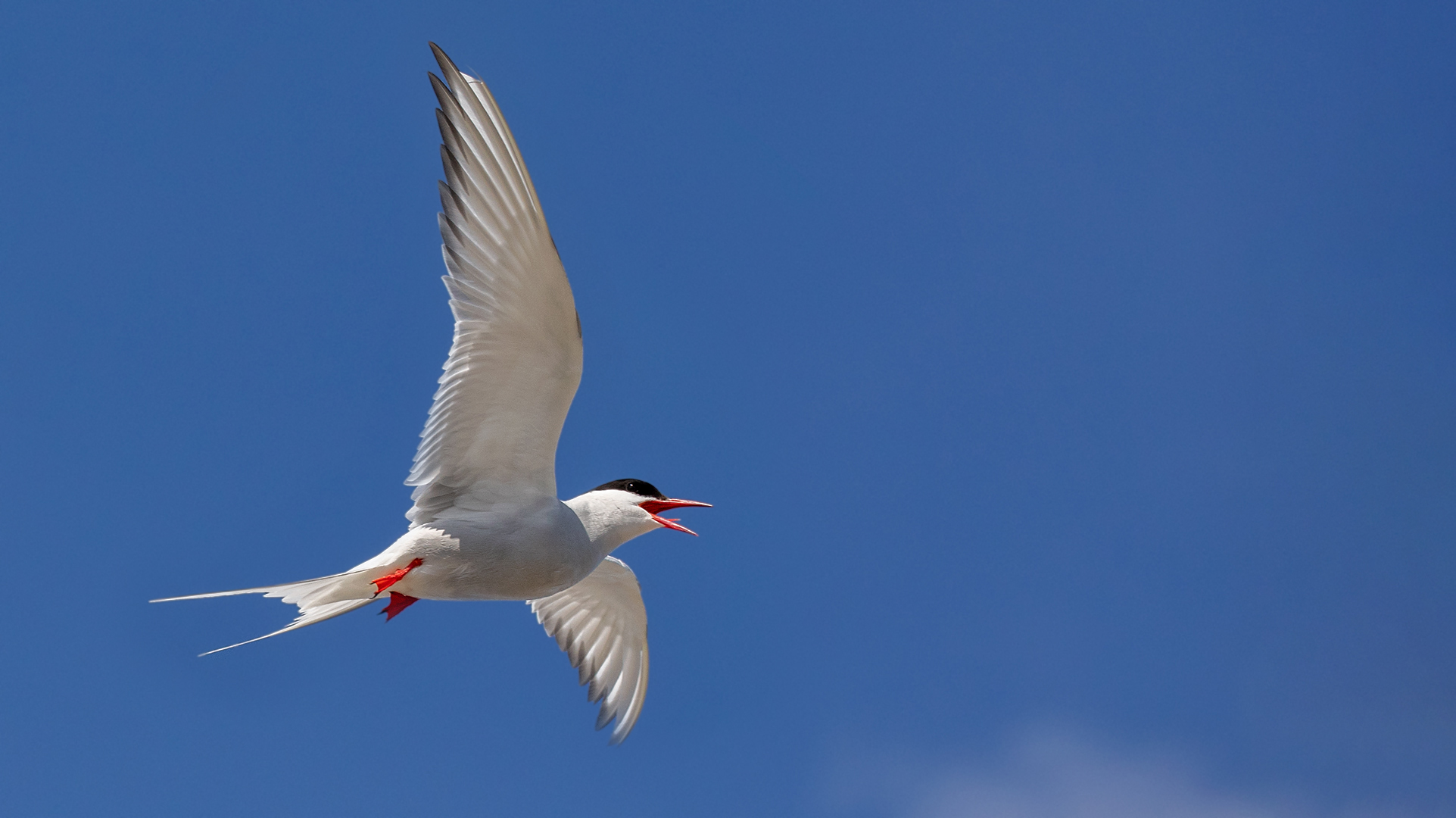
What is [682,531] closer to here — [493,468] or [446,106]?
[493,468]

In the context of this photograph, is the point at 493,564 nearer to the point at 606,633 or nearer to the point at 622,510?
the point at 622,510

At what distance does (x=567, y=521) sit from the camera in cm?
554

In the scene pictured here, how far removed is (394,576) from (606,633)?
225 cm

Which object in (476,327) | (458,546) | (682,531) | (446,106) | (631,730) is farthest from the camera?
(631,730)

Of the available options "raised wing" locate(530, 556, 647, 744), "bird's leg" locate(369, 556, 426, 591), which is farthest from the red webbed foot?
"raised wing" locate(530, 556, 647, 744)

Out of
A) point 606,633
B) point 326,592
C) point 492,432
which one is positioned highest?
point 606,633

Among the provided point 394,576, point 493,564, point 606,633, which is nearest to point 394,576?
point 394,576

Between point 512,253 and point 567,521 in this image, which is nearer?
point 512,253

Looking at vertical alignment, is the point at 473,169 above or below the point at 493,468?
above

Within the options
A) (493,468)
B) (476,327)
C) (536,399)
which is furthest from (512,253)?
(493,468)

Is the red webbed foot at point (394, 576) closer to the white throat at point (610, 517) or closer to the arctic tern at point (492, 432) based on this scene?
the arctic tern at point (492, 432)

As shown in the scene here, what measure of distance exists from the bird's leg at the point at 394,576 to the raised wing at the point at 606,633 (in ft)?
6.18

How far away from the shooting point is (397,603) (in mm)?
5492

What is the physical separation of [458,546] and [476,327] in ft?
3.53
